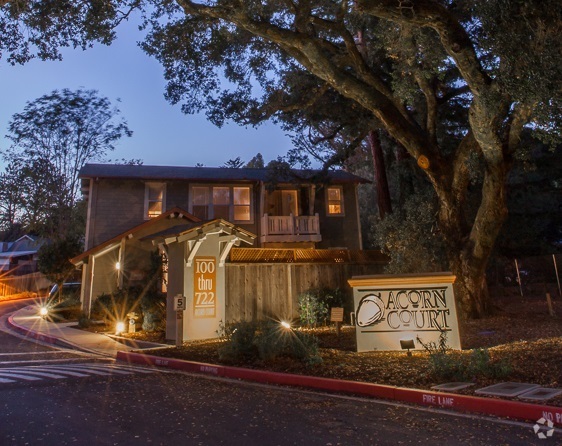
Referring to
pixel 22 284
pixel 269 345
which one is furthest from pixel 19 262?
pixel 269 345

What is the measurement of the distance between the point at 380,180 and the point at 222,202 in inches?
347

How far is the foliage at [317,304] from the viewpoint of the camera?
1537 cm

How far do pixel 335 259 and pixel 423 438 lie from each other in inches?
514

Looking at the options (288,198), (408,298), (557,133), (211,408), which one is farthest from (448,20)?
(288,198)

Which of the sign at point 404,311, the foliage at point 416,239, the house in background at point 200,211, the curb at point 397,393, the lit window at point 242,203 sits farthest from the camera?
the lit window at point 242,203

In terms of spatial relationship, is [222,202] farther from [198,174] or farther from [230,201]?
[198,174]

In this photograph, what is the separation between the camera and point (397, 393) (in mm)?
6602

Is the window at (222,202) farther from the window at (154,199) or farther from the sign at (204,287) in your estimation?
the sign at (204,287)

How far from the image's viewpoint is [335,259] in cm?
1772

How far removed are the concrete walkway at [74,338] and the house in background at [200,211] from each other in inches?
A: 93.5

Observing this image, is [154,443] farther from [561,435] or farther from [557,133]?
[557,133]

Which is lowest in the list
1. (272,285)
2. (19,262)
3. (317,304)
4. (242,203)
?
(317,304)

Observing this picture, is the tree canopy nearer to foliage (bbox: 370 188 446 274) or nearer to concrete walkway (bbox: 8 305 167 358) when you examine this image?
foliage (bbox: 370 188 446 274)

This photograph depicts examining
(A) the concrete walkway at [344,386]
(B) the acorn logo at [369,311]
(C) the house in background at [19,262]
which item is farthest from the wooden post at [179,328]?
(C) the house in background at [19,262]
